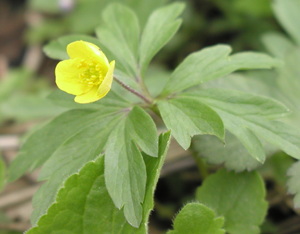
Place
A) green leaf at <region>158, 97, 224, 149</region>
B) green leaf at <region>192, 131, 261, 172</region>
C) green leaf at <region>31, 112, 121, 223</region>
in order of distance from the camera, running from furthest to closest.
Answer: green leaf at <region>192, 131, 261, 172</region>, green leaf at <region>31, 112, 121, 223</region>, green leaf at <region>158, 97, 224, 149</region>

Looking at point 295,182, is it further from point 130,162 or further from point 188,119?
point 130,162

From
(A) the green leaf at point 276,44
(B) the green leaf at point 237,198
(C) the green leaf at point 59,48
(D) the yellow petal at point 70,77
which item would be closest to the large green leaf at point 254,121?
(B) the green leaf at point 237,198

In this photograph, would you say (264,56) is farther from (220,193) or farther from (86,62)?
(86,62)

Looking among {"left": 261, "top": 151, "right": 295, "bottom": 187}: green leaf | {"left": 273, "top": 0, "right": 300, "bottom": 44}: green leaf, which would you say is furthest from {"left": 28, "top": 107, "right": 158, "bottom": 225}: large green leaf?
{"left": 273, "top": 0, "right": 300, "bottom": 44}: green leaf

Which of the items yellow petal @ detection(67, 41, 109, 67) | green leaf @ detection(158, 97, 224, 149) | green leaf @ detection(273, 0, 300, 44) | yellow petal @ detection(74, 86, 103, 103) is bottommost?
green leaf @ detection(273, 0, 300, 44)

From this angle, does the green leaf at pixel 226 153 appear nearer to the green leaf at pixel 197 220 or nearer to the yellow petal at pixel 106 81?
the green leaf at pixel 197 220

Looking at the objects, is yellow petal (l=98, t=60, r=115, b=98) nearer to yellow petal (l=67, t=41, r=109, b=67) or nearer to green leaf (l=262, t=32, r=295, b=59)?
yellow petal (l=67, t=41, r=109, b=67)
